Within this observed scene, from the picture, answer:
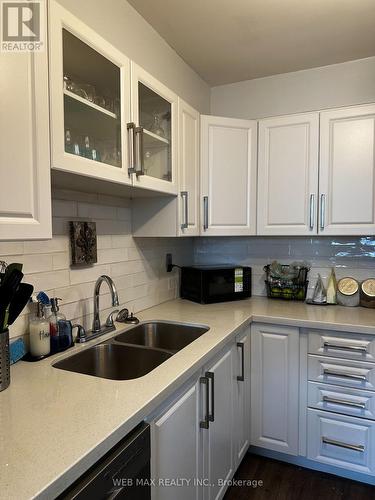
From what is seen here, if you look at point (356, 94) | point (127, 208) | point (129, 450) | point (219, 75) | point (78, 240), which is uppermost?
point (219, 75)

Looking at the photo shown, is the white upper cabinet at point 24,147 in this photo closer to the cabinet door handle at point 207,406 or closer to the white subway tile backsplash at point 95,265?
the white subway tile backsplash at point 95,265

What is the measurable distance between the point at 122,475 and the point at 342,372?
54.3 inches

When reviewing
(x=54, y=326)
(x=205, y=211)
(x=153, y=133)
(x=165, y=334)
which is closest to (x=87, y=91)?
(x=153, y=133)

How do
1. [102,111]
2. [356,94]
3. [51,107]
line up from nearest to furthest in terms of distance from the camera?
[51,107] → [102,111] → [356,94]

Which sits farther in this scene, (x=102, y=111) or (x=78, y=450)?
(x=102, y=111)

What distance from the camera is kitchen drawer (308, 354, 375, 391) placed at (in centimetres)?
175

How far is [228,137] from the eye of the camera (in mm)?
2230

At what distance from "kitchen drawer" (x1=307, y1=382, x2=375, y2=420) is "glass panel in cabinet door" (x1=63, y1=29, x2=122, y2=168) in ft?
5.18

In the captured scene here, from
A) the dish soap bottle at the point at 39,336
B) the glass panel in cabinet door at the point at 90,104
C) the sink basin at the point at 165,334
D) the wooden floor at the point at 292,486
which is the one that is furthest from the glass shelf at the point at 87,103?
the wooden floor at the point at 292,486

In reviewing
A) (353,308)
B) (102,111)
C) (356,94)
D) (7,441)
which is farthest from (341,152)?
(7,441)

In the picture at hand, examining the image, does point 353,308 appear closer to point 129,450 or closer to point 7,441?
point 129,450

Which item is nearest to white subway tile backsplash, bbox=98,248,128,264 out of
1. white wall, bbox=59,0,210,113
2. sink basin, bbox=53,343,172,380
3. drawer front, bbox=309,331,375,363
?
sink basin, bbox=53,343,172,380

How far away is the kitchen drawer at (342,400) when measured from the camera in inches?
69.1

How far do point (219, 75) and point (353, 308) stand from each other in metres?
1.84
